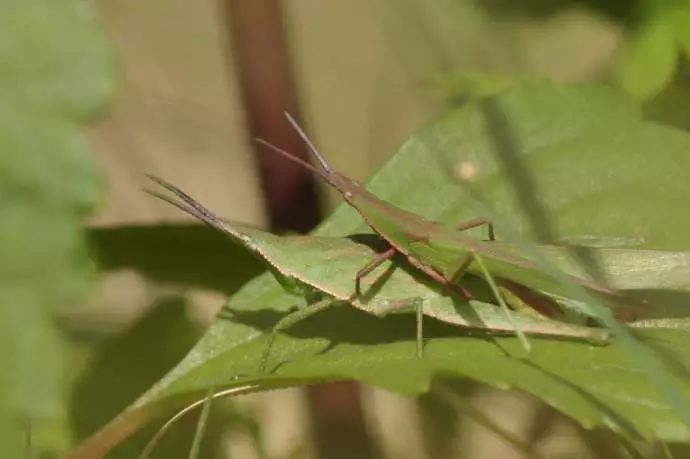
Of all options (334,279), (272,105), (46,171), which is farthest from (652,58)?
(46,171)

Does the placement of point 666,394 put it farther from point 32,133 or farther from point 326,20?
point 326,20

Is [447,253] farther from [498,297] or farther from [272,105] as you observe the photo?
[272,105]

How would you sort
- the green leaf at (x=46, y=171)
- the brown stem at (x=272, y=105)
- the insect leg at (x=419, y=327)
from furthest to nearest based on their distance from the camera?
the brown stem at (x=272, y=105) → the insect leg at (x=419, y=327) → the green leaf at (x=46, y=171)

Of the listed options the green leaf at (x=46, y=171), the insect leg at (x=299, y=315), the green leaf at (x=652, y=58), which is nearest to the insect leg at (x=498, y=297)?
the insect leg at (x=299, y=315)

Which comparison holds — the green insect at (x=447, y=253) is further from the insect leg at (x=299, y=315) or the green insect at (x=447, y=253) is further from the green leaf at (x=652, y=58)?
the green leaf at (x=652, y=58)

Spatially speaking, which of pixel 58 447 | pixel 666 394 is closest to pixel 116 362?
pixel 58 447
